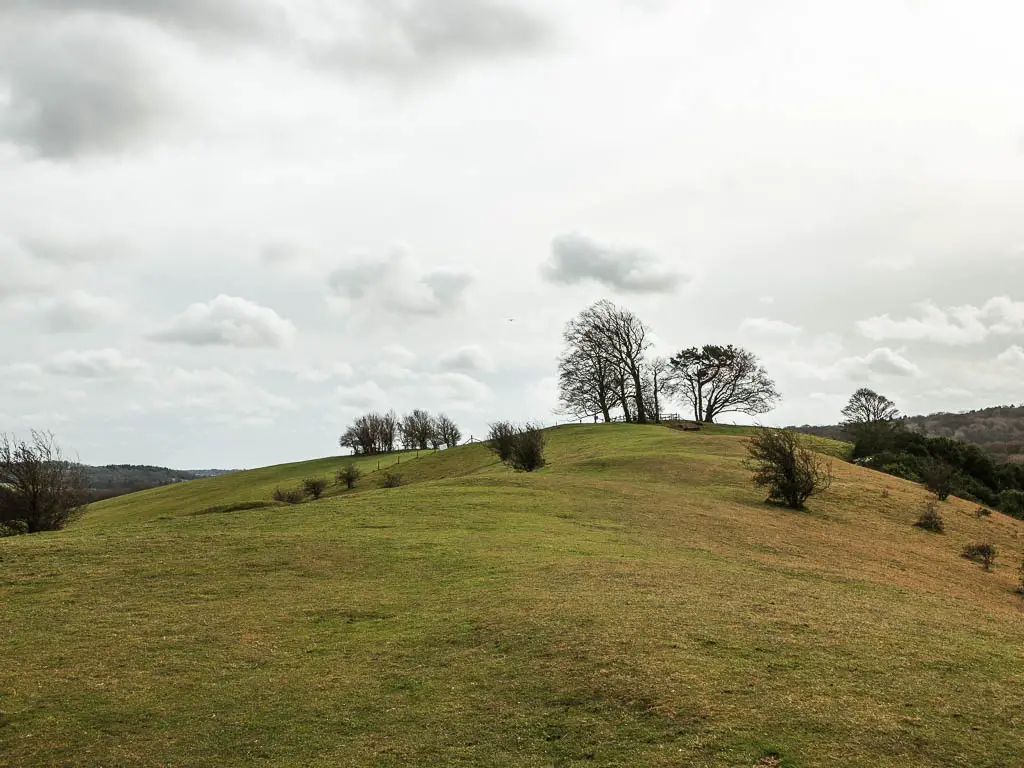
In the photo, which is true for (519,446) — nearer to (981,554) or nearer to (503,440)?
(503,440)

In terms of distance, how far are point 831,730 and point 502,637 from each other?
17.5 feet

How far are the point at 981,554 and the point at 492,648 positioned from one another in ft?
76.6

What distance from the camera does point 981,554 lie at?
2648 centimetres

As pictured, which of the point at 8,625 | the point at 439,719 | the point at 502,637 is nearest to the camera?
the point at 439,719

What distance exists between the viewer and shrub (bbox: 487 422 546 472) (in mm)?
43281

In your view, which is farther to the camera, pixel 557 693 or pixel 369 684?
pixel 369 684

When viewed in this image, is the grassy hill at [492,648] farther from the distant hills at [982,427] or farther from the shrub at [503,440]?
the distant hills at [982,427]

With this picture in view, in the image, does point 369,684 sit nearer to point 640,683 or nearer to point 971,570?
point 640,683

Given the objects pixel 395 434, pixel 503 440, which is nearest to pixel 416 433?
pixel 395 434

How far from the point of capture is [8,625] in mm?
13211

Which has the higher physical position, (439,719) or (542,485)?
(542,485)

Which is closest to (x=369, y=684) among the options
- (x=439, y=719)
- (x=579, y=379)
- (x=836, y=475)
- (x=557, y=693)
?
(x=439, y=719)

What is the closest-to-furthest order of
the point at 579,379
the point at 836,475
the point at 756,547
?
the point at 756,547, the point at 836,475, the point at 579,379

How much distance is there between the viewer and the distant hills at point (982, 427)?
12988cm
